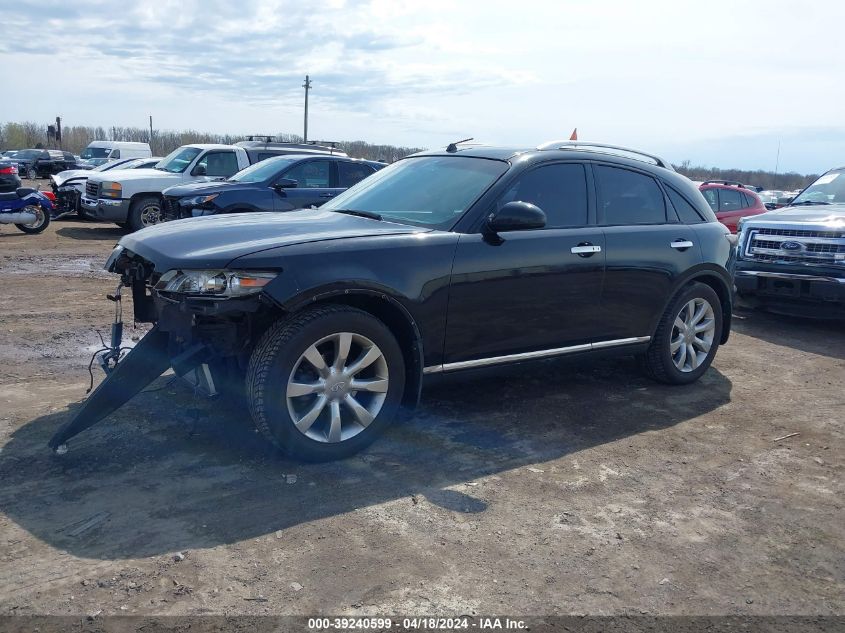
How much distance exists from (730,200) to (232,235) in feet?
39.8

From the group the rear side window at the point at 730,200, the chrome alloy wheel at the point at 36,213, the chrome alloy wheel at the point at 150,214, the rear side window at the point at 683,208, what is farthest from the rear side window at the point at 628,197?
the chrome alloy wheel at the point at 36,213

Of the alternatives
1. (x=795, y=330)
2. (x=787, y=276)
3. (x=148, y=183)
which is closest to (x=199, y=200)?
(x=148, y=183)

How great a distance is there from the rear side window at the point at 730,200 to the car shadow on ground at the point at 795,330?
466cm

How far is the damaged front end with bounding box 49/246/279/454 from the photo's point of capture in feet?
12.8

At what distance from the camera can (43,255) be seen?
39.0 feet

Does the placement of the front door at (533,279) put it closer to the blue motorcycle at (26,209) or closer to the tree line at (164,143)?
the blue motorcycle at (26,209)

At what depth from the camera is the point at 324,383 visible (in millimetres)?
4129

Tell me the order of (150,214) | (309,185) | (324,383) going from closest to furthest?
(324,383) → (309,185) → (150,214)

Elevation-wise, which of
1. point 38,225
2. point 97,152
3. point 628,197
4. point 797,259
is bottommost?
point 38,225

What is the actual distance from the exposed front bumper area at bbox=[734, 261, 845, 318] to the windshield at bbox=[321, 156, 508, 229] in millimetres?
4978

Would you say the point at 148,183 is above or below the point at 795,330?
above

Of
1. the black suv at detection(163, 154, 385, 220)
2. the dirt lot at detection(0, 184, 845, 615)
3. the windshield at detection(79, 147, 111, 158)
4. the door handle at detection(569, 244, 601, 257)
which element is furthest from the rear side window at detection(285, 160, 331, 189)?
the windshield at detection(79, 147, 111, 158)

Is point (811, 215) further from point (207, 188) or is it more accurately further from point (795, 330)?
point (207, 188)

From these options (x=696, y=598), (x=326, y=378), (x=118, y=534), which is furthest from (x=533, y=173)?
(x=118, y=534)
